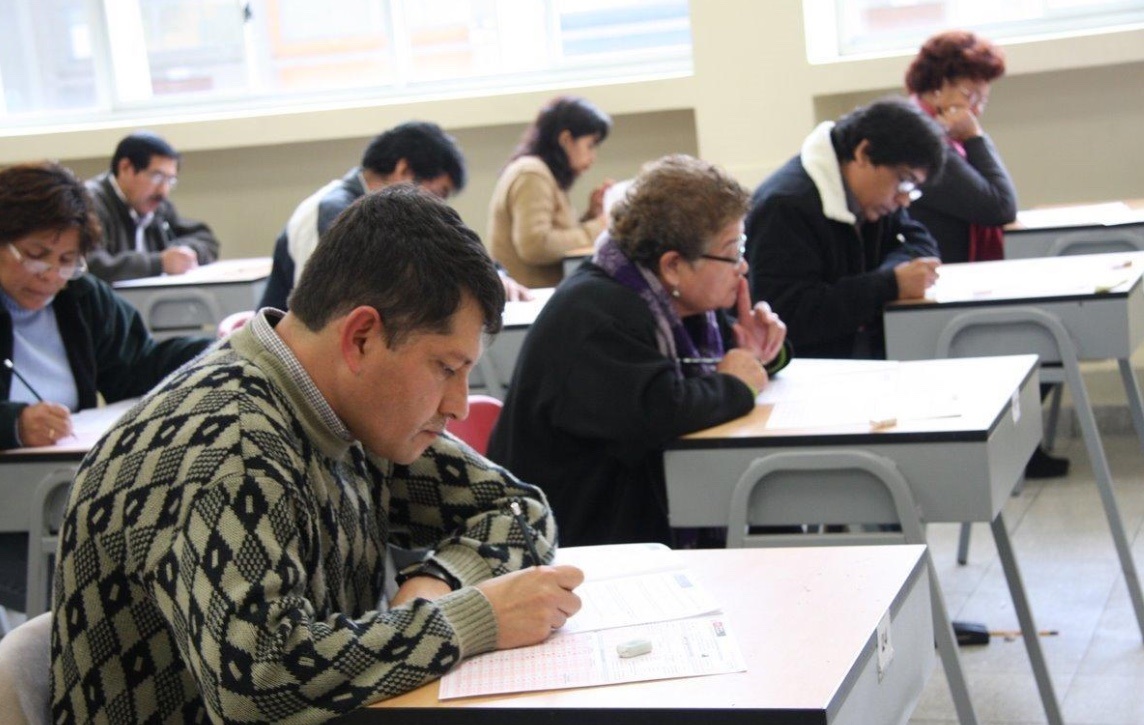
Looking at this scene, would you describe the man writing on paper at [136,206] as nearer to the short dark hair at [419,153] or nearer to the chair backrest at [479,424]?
the short dark hair at [419,153]

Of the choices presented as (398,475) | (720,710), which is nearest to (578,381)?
(398,475)

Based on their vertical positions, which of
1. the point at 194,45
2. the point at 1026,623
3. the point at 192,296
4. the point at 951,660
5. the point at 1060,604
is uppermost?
the point at 194,45

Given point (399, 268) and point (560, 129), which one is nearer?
point (399, 268)

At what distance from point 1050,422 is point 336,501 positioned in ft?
13.0

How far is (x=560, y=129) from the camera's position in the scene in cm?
595

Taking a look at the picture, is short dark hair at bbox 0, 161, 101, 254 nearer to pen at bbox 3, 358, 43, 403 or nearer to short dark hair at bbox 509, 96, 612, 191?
pen at bbox 3, 358, 43, 403

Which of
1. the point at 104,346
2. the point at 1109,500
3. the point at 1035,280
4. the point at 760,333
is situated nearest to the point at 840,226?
the point at 1035,280

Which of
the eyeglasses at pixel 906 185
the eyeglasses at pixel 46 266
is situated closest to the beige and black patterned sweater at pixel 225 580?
the eyeglasses at pixel 46 266

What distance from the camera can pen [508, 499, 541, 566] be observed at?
1914 millimetres

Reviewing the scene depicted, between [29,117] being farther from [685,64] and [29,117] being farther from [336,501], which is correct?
[336,501]

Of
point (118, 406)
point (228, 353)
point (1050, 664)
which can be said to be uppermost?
point (228, 353)

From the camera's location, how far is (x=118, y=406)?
360 centimetres

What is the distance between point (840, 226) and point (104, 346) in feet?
6.08

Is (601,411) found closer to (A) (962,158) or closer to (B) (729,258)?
(B) (729,258)
